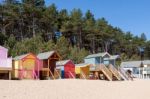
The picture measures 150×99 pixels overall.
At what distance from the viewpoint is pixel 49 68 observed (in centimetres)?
4128

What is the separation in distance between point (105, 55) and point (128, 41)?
188 feet

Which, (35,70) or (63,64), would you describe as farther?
(63,64)

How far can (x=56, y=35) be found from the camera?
3258 inches

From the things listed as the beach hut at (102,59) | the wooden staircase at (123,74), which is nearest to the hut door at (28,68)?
the wooden staircase at (123,74)

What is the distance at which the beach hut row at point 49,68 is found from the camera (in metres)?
37.5

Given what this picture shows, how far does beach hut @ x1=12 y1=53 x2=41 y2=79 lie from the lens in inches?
1492

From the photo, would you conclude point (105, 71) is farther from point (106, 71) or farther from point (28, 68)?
point (28, 68)

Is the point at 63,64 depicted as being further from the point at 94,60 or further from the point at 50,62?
the point at 94,60

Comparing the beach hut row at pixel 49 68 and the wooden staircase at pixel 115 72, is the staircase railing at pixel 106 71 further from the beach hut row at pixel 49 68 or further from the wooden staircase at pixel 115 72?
the wooden staircase at pixel 115 72

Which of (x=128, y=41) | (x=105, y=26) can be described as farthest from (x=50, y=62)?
(x=128, y=41)

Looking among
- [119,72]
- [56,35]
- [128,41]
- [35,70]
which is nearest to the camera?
[35,70]
